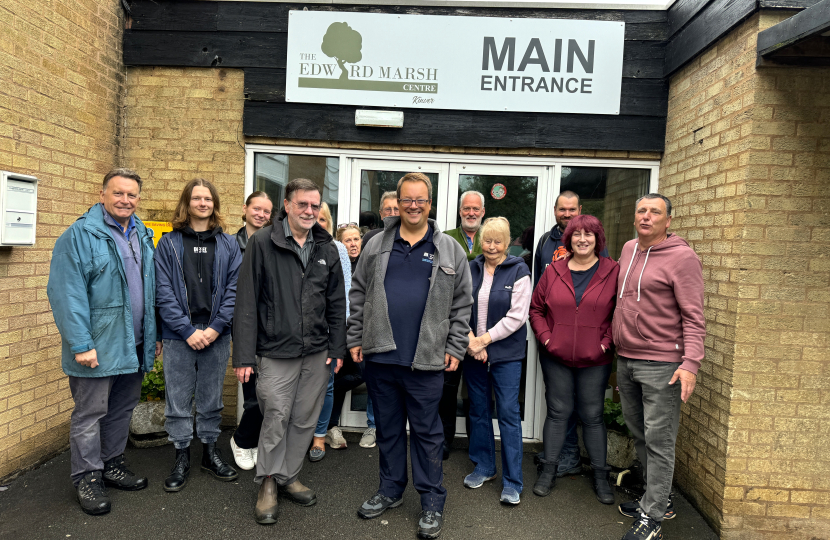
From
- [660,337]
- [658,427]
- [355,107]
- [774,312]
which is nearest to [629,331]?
[660,337]

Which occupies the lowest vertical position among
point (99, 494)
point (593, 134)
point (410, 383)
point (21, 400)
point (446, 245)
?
point (99, 494)

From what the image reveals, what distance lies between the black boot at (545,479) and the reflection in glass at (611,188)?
2124mm

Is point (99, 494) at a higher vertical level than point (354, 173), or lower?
lower

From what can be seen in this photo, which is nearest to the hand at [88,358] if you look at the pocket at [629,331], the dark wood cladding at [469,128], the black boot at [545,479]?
the dark wood cladding at [469,128]

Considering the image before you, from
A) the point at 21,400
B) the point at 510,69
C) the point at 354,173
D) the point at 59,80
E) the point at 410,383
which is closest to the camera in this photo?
the point at 410,383

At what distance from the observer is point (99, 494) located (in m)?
3.34

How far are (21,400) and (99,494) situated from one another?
108 cm

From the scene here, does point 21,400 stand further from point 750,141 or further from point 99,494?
point 750,141

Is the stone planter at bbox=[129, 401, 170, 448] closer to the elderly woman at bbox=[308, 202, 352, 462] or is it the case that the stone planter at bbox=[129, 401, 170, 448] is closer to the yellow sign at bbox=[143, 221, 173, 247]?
the elderly woman at bbox=[308, 202, 352, 462]

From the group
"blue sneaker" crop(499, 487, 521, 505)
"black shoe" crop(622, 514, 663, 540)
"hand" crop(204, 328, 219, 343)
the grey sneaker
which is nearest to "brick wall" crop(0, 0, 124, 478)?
"hand" crop(204, 328, 219, 343)

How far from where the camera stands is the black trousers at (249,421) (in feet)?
12.3

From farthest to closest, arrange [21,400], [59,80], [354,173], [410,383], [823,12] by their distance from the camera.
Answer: [354,173]
[59,80]
[21,400]
[410,383]
[823,12]

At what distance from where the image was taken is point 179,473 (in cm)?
368

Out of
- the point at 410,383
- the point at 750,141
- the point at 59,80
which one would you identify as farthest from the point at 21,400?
the point at 750,141
